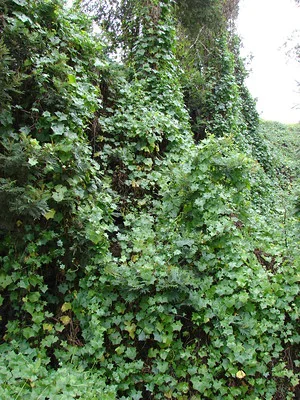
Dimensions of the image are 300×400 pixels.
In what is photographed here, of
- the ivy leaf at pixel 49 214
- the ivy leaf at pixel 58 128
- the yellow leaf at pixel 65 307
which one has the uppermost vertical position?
the ivy leaf at pixel 58 128

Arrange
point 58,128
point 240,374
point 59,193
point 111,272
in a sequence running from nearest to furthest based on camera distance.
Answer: point 240,374, point 59,193, point 111,272, point 58,128

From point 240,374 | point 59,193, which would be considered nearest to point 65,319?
point 59,193

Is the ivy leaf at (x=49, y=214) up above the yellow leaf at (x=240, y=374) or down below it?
above

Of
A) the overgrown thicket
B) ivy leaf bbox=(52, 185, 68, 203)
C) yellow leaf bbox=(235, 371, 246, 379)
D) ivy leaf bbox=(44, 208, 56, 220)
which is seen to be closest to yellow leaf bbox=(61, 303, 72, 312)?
the overgrown thicket

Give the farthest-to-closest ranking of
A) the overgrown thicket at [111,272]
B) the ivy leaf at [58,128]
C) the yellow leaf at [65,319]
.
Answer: the ivy leaf at [58,128], the yellow leaf at [65,319], the overgrown thicket at [111,272]

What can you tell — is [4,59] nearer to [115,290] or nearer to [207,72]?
[115,290]

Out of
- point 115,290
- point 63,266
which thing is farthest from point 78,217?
point 115,290

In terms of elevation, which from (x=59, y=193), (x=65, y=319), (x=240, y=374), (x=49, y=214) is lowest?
(x=65, y=319)

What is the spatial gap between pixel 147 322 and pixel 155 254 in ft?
2.12

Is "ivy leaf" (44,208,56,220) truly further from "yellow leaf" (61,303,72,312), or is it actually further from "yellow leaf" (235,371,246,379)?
"yellow leaf" (235,371,246,379)

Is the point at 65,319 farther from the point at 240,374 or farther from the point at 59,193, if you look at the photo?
the point at 240,374

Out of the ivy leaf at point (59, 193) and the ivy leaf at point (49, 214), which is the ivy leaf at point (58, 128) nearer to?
the ivy leaf at point (59, 193)

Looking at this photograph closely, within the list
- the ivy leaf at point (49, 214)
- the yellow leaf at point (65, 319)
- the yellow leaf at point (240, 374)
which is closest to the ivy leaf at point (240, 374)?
the yellow leaf at point (240, 374)

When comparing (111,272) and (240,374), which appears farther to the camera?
(111,272)
